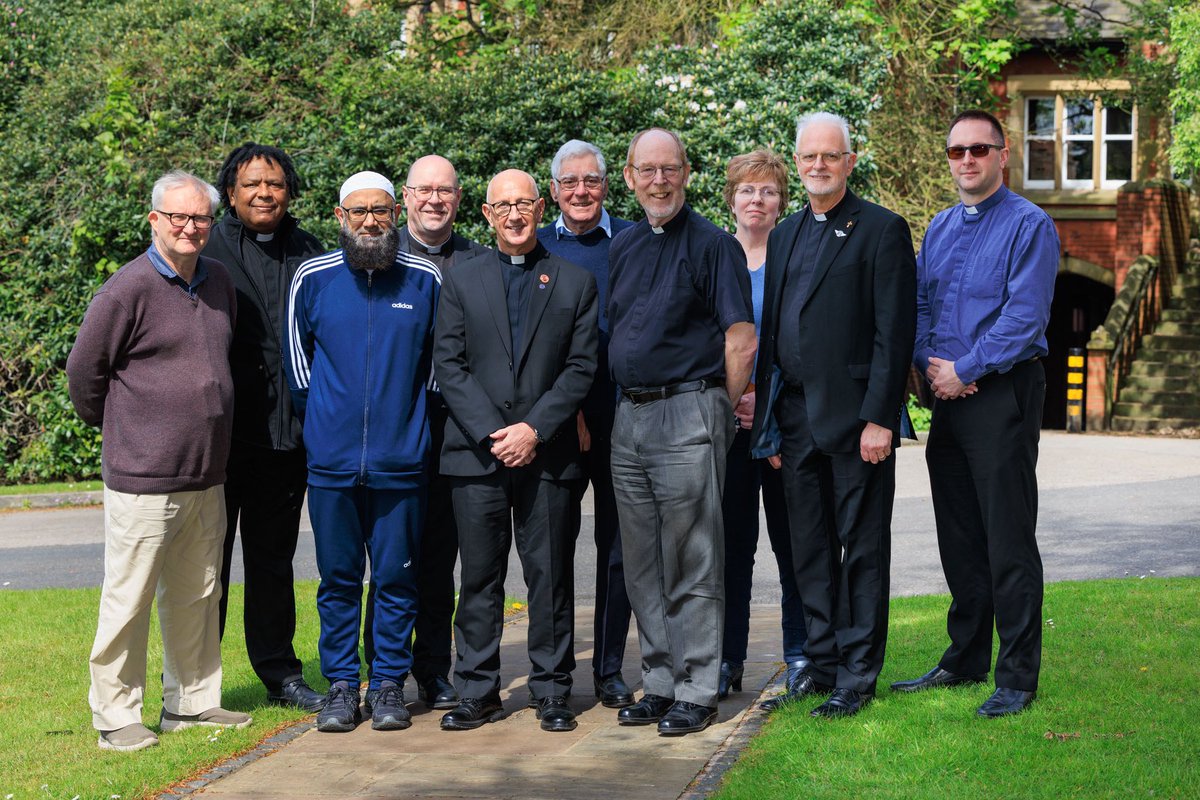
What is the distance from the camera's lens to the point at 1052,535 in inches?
A: 471

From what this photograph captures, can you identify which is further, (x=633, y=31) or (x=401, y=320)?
(x=633, y=31)

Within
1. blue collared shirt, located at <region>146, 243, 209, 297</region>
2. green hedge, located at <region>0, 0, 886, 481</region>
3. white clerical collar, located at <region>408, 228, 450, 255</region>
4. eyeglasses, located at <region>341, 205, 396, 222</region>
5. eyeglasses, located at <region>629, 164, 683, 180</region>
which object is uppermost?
green hedge, located at <region>0, 0, 886, 481</region>

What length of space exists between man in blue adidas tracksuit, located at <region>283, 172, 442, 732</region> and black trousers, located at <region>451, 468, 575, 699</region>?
253 mm

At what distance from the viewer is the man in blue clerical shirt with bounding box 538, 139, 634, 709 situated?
651 centimetres

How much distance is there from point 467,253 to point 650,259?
3.29 feet

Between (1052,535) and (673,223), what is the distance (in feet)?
22.6

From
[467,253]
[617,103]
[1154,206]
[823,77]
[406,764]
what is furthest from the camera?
[1154,206]

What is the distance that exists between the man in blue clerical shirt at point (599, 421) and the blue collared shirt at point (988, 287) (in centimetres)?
140

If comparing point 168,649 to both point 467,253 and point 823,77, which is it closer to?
point 467,253

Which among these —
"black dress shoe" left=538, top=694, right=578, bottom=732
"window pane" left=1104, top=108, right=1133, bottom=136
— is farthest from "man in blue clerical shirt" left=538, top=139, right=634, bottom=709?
"window pane" left=1104, top=108, right=1133, bottom=136

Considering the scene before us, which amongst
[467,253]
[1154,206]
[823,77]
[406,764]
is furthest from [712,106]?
[406,764]

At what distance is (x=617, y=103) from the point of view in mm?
18219

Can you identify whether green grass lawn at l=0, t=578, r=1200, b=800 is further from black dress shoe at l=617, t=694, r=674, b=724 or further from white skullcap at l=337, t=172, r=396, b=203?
white skullcap at l=337, t=172, r=396, b=203

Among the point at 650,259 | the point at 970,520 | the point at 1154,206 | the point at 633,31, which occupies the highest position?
the point at 633,31
